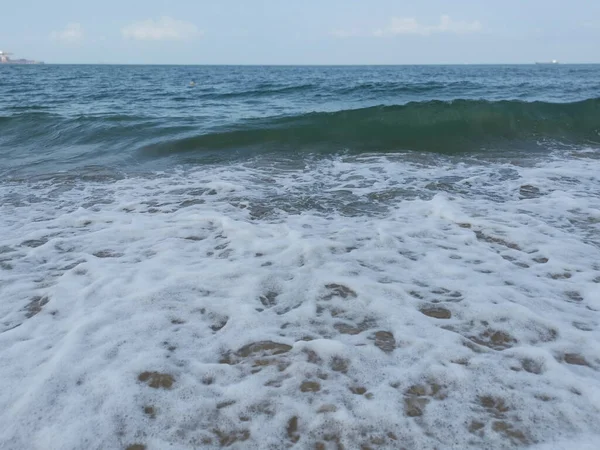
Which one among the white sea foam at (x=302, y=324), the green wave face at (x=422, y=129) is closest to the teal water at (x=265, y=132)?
the green wave face at (x=422, y=129)

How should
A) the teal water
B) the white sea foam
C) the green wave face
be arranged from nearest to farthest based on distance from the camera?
the white sea foam, the teal water, the green wave face

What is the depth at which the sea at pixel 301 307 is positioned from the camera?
2.03m

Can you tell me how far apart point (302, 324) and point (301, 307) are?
20cm

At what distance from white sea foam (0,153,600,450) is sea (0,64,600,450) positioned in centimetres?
1

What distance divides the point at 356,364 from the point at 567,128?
9788 millimetres

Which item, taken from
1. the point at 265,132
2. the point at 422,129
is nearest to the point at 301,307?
the point at 265,132

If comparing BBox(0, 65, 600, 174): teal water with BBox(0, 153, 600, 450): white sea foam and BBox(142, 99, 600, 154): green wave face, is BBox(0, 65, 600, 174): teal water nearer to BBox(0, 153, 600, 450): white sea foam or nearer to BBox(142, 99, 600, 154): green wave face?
BBox(142, 99, 600, 154): green wave face

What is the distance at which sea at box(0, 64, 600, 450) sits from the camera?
→ 203cm

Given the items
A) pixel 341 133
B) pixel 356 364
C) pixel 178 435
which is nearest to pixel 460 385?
pixel 356 364

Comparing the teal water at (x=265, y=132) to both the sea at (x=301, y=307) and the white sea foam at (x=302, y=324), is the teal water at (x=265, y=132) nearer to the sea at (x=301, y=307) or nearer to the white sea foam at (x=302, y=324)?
the sea at (x=301, y=307)

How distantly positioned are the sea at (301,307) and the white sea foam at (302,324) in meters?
0.01

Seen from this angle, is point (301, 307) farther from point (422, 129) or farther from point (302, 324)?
point (422, 129)

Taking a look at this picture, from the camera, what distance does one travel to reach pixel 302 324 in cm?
276

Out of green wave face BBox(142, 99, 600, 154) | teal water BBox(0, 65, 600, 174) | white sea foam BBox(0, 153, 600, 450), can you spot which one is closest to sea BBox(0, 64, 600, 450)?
white sea foam BBox(0, 153, 600, 450)
